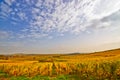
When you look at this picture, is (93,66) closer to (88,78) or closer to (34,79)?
(88,78)

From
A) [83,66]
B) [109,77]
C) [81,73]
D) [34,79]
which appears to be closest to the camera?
[109,77]

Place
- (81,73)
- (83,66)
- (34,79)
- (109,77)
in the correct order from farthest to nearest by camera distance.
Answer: (83,66) < (81,73) < (34,79) < (109,77)

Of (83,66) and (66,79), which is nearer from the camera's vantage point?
(66,79)

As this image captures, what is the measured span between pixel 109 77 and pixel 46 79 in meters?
6.86

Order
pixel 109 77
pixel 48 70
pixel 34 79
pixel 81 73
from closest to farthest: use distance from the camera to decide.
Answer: pixel 109 77, pixel 34 79, pixel 81 73, pixel 48 70

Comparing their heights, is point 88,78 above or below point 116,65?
below

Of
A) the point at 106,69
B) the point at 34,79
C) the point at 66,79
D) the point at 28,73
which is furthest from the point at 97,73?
the point at 28,73

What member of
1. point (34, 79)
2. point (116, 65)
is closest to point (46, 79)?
point (34, 79)

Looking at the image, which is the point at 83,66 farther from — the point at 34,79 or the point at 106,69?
the point at 34,79

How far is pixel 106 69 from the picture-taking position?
21.2 metres

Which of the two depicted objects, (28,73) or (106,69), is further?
(28,73)

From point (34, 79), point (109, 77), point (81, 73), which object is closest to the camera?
point (109, 77)

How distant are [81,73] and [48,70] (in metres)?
5.50

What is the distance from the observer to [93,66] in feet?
77.5
